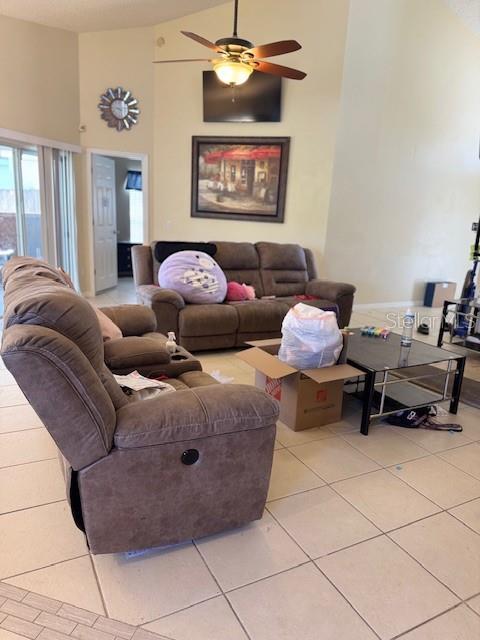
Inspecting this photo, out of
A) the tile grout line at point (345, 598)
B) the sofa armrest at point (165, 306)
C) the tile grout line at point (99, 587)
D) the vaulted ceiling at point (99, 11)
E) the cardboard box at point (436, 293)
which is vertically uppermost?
the vaulted ceiling at point (99, 11)

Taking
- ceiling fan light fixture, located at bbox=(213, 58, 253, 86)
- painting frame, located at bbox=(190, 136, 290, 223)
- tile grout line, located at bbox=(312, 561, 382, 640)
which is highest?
ceiling fan light fixture, located at bbox=(213, 58, 253, 86)

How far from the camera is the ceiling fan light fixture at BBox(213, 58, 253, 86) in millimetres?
3490

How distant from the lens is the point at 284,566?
5.33 feet

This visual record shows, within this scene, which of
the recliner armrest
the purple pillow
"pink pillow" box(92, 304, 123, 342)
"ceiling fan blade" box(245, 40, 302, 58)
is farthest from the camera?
the recliner armrest

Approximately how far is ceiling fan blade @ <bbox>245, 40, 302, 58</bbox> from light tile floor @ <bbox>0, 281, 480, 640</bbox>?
2916 millimetres

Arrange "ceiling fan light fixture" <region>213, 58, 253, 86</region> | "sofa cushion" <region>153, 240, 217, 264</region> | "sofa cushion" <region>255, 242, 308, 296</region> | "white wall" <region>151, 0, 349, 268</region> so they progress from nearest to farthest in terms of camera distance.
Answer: "ceiling fan light fixture" <region>213, 58, 253, 86</region>, "sofa cushion" <region>153, 240, 217, 264</region>, "sofa cushion" <region>255, 242, 308, 296</region>, "white wall" <region>151, 0, 349, 268</region>

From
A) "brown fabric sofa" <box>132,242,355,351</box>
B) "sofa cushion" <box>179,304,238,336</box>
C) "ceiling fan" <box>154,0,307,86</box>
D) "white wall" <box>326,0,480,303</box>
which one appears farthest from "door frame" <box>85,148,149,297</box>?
"sofa cushion" <box>179,304,238,336</box>

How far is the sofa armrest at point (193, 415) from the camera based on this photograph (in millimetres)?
1451

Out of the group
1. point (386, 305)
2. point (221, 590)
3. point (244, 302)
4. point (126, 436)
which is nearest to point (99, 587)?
point (221, 590)

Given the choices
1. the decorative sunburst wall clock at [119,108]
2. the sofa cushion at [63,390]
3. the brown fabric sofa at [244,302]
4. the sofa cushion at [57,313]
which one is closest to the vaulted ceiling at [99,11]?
the decorative sunburst wall clock at [119,108]

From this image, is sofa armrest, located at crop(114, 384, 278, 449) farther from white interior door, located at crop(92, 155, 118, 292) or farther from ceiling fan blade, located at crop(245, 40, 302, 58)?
white interior door, located at crop(92, 155, 118, 292)

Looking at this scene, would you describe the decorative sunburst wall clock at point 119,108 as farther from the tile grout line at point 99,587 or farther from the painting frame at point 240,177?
the tile grout line at point 99,587

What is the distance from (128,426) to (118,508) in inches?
12.0

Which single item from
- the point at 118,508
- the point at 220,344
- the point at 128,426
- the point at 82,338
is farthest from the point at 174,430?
the point at 220,344
